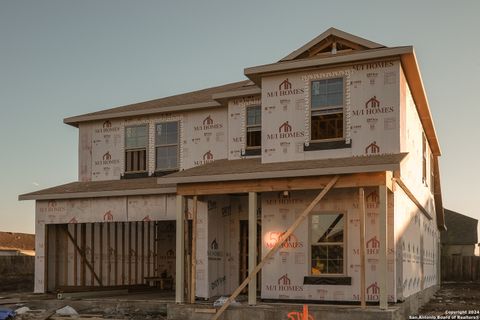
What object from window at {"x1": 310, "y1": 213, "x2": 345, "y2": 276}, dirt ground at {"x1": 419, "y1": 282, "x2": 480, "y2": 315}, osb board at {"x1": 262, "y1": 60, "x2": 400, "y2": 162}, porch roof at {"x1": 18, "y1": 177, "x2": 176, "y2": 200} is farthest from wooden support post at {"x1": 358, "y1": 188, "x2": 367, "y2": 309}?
porch roof at {"x1": 18, "y1": 177, "x2": 176, "y2": 200}

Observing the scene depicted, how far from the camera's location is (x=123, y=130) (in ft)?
73.0

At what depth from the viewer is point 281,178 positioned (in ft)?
50.9

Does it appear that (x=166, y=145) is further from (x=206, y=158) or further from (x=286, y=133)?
(x=286, y=133)

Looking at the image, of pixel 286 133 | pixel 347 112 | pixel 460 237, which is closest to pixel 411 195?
pixel 347 112

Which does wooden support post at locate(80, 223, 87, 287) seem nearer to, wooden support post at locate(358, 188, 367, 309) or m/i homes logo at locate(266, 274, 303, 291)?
m/i homes logo at locate(266, 274, 303, 291)

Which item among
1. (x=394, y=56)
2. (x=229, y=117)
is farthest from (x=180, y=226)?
(x=394, y=56)

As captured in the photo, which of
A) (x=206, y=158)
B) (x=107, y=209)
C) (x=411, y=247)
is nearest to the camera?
(x=411, y=247)

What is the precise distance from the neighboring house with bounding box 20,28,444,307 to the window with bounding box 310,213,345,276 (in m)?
0.03

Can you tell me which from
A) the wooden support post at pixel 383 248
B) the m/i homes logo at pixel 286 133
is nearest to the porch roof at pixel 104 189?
the m/i homes logo at pixel 286 133

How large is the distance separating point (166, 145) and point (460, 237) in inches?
1322

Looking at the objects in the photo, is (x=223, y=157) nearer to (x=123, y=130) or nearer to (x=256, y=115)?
(x=256, y=115)

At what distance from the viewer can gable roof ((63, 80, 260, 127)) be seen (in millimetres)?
19766

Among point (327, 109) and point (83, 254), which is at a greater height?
point (327, 109)

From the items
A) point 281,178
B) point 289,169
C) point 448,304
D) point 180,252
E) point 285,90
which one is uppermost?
point 285,90
